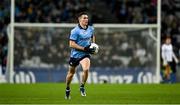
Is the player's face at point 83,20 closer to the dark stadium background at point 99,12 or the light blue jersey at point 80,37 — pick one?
the light blue jersey at point 80,37

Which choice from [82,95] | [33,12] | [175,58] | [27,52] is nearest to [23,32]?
[27,52]

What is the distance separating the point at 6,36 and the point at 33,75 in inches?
159

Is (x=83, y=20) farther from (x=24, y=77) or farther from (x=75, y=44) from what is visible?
(x=24, y=77)

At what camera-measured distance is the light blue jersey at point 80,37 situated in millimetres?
23031

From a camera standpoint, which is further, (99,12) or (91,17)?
(99,12)

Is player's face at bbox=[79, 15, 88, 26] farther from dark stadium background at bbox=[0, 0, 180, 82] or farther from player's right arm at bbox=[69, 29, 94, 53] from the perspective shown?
dark stadium background at bbox=[0, 0, 180, 82]

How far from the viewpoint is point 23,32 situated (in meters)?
38.8

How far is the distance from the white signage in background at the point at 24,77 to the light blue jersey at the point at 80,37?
14.9m

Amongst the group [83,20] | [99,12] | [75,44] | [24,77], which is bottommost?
[24,77]

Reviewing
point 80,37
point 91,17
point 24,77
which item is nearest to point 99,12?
point 91,17

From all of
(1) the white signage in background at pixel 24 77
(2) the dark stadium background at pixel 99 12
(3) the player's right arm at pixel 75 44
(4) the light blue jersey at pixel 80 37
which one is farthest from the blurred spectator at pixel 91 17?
(3) the player's right arm at pixel 75 44

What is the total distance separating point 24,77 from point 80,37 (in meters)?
15.4

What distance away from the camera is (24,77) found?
125 ft

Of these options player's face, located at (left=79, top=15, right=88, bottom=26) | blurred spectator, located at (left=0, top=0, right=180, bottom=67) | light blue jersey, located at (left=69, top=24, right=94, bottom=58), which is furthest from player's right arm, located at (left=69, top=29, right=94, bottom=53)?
blurred spectator, located at (left=0, top=0, right=180, bottom=67)
